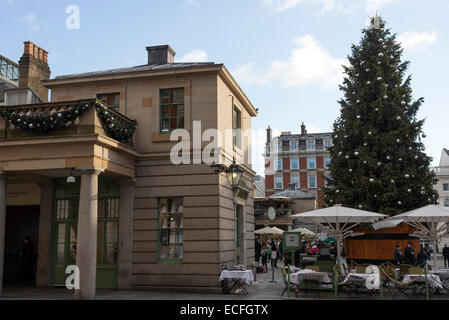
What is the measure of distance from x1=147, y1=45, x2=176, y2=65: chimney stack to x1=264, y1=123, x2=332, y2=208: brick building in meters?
56.5

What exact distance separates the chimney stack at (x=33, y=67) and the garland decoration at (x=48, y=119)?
Answer: 32.0 feet

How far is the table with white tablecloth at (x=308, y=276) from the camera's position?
48.7 feet

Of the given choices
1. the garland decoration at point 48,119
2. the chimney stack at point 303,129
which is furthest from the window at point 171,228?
the chimney stack at point 303,129

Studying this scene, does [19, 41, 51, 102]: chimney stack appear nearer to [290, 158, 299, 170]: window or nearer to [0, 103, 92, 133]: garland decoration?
[0, 103, 92, 133]: garland decoration

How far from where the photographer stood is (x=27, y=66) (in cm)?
2455

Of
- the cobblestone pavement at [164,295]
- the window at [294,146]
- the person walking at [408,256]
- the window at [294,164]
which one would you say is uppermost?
the window at [294,146]

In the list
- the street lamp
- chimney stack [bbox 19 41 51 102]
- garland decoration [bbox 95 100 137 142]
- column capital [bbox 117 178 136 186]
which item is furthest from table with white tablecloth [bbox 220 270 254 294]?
chimney stack [bbox 19 41 51 102]

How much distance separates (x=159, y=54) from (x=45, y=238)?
969cm

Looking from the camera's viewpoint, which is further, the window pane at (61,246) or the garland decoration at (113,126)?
the window pane at (61,246)

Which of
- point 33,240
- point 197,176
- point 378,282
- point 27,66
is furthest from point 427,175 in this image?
point 27,66

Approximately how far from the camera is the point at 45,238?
58.3ft

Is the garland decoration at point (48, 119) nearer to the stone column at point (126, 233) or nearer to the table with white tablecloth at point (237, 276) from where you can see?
the stone column at point (126, 233)

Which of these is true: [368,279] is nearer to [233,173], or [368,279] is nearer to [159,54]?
[233,173]
